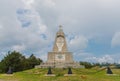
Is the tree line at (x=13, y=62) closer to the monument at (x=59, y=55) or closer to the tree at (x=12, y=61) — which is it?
the tree at (x=12, y=61)

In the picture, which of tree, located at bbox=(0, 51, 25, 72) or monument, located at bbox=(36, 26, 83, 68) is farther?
tree, located at bbox=(0, 51, 25, 72)

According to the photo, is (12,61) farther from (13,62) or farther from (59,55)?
(59,55)

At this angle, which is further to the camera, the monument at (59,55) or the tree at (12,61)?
the tree at (12,61)

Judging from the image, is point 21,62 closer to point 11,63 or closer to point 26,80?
point 11,63

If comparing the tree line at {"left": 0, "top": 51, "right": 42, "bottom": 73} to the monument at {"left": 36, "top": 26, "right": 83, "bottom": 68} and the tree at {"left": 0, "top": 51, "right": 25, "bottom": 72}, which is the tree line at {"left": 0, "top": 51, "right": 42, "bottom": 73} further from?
the monument at {"left": 36, "top": 26, "right": 83, "bottom": 68}

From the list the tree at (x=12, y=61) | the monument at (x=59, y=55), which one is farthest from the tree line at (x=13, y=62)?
the monument at (x=59, y=55)

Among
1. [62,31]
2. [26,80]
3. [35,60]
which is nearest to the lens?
[26,80]

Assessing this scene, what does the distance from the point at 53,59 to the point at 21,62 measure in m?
15.0

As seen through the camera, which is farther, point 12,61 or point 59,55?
point 12,61

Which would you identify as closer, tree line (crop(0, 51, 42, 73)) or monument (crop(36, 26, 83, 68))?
monument (crop(36, 26, 83, 68))

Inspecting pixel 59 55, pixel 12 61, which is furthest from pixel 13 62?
pixel 59 55

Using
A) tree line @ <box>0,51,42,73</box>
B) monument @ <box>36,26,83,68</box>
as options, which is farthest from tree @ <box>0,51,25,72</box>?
monument @ <box>36,26,83,68</box>

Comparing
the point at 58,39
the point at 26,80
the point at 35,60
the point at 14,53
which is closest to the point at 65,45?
the point at 58,39

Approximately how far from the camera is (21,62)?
254ft
